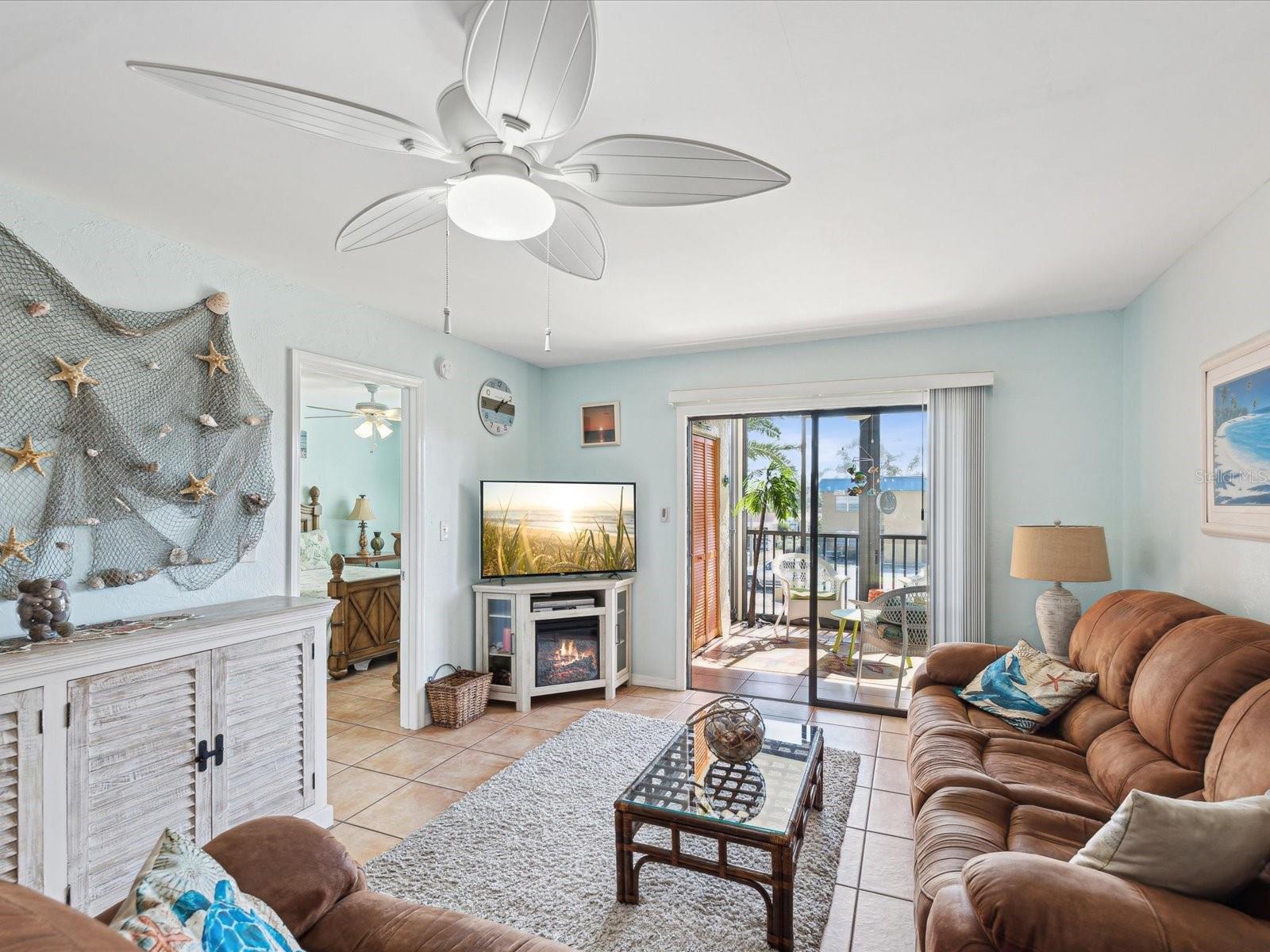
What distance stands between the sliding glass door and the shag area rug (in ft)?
3.65

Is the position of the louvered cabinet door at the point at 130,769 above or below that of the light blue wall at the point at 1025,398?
below

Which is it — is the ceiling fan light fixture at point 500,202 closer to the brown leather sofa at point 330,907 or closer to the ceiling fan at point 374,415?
the brown leather sofa at point 330,907

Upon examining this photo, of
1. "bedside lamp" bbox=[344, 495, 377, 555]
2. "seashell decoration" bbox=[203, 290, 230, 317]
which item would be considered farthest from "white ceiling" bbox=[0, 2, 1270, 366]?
"bedside lamp" bbox=[344, 495, 377, 555]

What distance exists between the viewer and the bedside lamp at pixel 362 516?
20.8 ft

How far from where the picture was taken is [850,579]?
434cm

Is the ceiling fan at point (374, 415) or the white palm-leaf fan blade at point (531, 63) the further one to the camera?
the ceiling fan at point (374, 415)

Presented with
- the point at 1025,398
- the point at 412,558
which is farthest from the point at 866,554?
the point at 412,558

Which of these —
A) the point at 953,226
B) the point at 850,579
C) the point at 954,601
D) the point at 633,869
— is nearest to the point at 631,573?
the point at 850,579

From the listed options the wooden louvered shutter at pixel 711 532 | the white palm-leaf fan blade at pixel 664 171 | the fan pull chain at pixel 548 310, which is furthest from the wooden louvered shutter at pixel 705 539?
the white palm-leaf fan blade at pixel 664 171

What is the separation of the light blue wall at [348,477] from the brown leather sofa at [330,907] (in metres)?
5.33

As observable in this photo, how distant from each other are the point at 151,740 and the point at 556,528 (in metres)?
2.65

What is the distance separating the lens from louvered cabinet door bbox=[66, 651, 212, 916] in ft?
6.49

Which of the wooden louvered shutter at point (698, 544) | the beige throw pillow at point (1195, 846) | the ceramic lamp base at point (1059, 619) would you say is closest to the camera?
the beige throw pillow at point (1195, 846)

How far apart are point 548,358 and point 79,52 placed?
Answer: 3.45 meters
